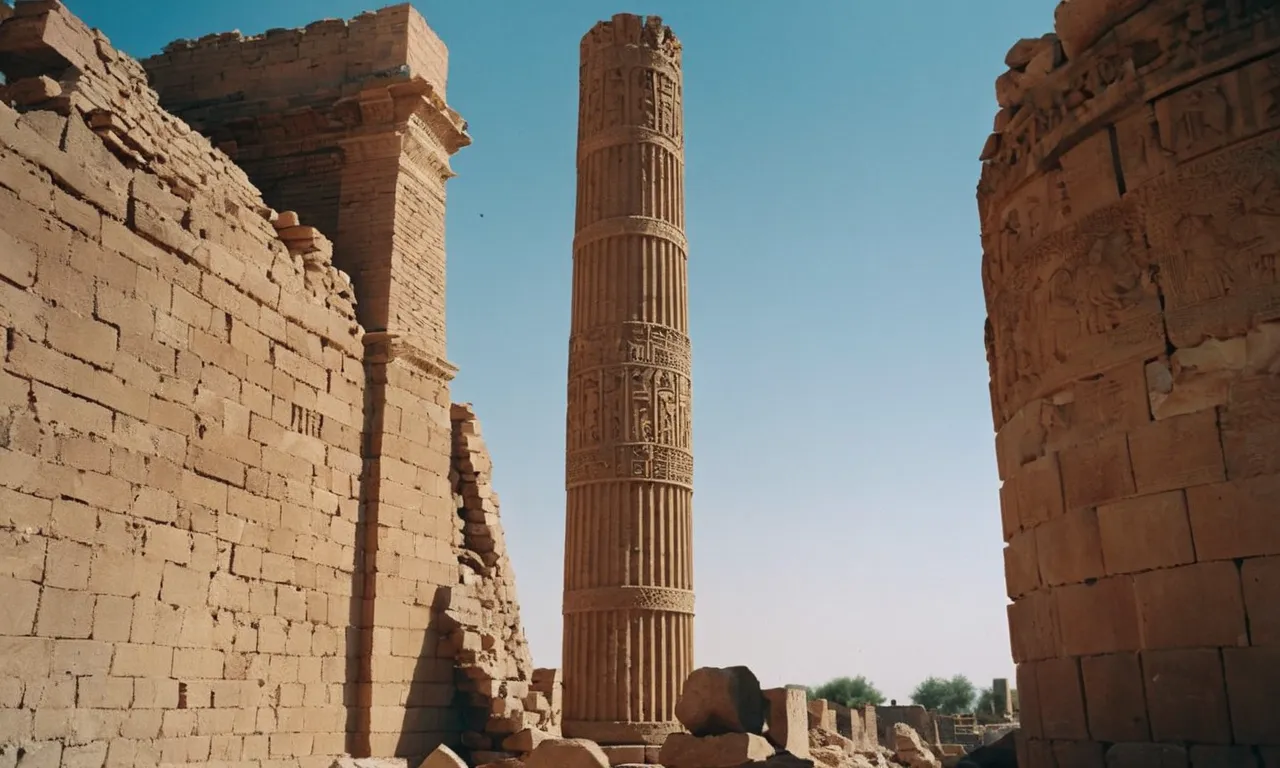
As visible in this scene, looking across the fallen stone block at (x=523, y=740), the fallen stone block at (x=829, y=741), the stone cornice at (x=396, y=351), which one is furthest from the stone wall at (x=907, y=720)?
the stone cornice at (x=396, y=351)

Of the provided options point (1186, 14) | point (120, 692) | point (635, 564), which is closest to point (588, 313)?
point (635, 564)

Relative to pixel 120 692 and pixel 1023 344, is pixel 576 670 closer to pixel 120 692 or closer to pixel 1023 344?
pixel 120 692

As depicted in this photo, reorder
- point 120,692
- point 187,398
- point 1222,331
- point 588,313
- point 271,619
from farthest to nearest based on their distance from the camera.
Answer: point 588,313 → point 271,619 → point 187,398 → point 120,692 → point 1222,331

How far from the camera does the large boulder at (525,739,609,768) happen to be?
29.7ft

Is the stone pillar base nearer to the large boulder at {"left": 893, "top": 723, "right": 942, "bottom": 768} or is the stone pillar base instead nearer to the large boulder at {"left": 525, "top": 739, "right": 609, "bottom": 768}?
the large boulder at {"left": 525, "top": 739, "right": 609, "bottom": 768}

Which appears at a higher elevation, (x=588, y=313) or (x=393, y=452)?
(x=588, y=313)

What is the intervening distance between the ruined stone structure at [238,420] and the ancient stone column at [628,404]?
91 centimetres

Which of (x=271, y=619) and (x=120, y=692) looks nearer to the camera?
(x=120, y=692)

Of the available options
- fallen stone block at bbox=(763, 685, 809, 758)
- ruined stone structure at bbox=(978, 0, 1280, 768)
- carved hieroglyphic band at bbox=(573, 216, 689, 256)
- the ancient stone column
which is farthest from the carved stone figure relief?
ruined stone structure at bbox=(978, 0, 1280, 768)

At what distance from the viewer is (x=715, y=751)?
32.2 ft

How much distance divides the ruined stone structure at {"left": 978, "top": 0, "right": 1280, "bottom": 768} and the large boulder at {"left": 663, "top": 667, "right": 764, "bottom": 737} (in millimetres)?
4409

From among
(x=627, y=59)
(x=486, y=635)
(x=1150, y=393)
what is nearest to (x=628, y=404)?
(x=486, y=635)

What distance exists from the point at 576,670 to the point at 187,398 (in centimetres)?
502

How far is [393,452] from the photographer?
35.9 feet
